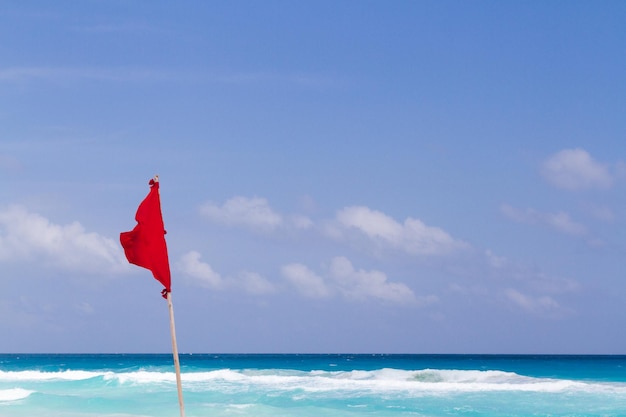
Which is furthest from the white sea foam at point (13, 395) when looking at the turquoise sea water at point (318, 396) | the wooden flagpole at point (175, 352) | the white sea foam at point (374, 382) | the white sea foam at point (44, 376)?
the wooden flagpole at point (175, 352)

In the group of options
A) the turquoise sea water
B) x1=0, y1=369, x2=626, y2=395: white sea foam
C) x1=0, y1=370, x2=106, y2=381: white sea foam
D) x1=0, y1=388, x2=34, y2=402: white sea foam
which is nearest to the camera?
the turquoise sea water

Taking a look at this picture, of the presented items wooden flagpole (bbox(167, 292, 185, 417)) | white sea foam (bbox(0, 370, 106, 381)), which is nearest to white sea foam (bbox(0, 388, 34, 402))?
white sea foam (bbox(0, 370, 106, 381))

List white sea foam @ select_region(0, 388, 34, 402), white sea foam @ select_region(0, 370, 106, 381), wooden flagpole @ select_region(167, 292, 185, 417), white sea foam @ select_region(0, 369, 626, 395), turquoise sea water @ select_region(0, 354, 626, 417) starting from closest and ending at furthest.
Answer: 1. wooden flagpole @ select_region(167, 292, 185, 417)
2. turquoise sea water @ select_region(0, 354, 626, 417)
3. white sea foam @ select_region(0, 388, 34, 402)
4. white sea foam @ select_region(0, 369, 626, 395)
5. white sea foam @ select_region(0, 370, 106, 381)

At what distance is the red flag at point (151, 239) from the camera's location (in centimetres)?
856

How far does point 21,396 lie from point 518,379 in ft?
64.4

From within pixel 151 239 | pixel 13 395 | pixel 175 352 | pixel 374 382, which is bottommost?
pixel 374 382

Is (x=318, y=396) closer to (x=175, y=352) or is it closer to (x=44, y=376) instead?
(x=44, y=376)

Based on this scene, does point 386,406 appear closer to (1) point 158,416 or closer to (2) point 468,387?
(1) point 158,416

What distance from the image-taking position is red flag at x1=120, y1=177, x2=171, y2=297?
8.56 meters

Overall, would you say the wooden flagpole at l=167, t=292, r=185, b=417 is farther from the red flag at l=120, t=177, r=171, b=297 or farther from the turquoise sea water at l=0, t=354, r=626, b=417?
the turquoise sea water at l=0, t=354, r=626, b=417

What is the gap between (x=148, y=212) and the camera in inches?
338

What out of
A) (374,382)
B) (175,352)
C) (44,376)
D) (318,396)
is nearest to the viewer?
(175,352)

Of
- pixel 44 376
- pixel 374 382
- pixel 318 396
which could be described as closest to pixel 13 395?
pixel 318 396

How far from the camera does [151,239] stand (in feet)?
28.2
